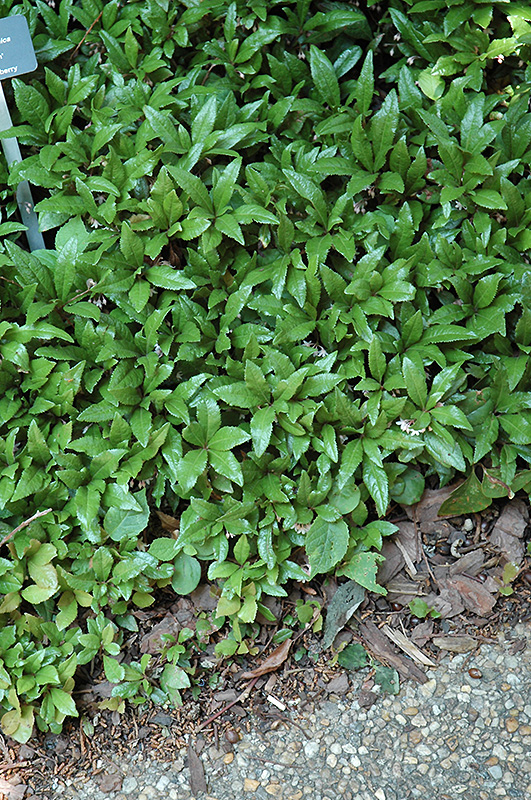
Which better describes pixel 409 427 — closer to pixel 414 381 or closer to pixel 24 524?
pixel 414 381

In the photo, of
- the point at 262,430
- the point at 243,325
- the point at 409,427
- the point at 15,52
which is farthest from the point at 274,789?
the point at 15,52

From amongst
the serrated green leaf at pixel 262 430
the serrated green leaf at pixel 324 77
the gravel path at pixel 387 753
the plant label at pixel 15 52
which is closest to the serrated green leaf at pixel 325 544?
the serrated green leaf at pixel 262 430

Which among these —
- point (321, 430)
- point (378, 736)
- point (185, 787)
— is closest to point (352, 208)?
point (321, 430)

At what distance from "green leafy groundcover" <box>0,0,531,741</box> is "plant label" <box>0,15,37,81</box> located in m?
0.11

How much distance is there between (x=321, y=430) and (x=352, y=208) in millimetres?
964

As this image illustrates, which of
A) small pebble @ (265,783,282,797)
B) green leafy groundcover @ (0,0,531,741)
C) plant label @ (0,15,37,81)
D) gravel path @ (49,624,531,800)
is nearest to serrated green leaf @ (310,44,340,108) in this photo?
green leafy groundcover @ (0,0,531,741)

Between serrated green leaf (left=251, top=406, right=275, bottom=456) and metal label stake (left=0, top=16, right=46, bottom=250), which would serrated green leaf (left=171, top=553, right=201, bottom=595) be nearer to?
serrated green leaf (left=251, top=406, right=275, bottom=456)

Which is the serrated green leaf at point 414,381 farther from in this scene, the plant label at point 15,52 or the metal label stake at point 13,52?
the plant label at point 15,52

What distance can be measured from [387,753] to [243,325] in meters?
1.70

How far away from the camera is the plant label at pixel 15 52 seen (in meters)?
2.97

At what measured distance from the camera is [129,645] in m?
2.74

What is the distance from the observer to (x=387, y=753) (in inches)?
97.0

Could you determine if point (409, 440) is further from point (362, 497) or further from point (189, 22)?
point (189, 22)

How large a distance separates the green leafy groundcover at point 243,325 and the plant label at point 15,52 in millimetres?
113
